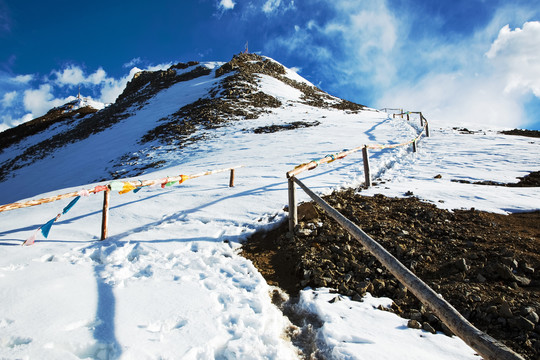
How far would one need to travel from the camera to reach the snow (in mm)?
2486

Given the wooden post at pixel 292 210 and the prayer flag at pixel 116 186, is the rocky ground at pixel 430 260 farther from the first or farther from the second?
the prayer flag at pixel 116 186

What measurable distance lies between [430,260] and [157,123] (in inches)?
1058

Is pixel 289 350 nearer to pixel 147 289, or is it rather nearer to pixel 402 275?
pixel 402 275

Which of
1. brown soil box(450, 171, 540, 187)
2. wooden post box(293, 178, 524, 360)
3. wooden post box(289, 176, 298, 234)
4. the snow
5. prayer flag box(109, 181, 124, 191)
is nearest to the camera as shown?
wooden post box(293, 178, 524, 360)

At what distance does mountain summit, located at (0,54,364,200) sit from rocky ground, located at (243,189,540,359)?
41.1ft

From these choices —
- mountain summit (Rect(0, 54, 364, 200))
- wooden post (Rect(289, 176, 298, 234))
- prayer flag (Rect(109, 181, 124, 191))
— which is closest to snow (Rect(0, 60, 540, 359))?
wooden post (Rect(289, 176, 298, 234))

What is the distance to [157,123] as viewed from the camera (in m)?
25.8

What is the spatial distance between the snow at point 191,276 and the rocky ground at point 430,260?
34cm

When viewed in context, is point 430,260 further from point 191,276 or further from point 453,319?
point 191,276

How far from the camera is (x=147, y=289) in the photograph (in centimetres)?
336

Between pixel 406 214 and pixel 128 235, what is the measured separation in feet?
19.2

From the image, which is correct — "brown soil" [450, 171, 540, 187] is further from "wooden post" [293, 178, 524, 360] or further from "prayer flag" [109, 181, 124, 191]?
"prayer flag" [109, 181, 124, 191]

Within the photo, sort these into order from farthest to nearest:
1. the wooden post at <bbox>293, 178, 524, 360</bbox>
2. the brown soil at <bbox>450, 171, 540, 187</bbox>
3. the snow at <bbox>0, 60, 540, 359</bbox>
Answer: the brown soil at <bbox>450, 171, 540, 187</bbox>
the snow at <bbox>0, 60, 540, 359</bbox>
the wooden post at <bbox>293, 178, 524, 360</bbox>

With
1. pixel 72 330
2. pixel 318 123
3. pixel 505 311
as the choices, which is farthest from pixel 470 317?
pixel 318 123
